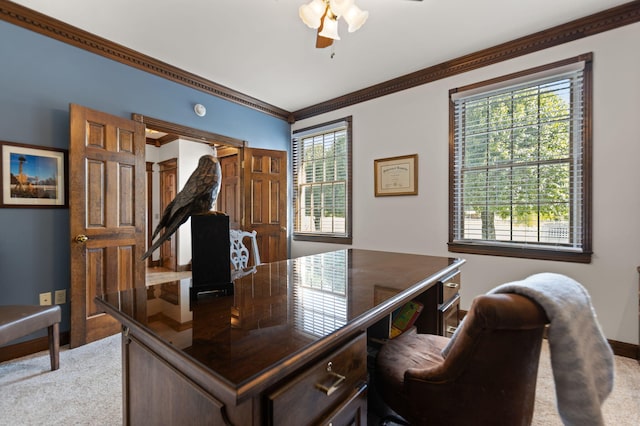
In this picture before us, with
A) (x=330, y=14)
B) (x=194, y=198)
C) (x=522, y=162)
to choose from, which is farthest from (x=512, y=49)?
(x=194, y=198)

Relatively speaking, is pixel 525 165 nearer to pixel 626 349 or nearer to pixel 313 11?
pixel 626 349

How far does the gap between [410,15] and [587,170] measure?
1.95 metres

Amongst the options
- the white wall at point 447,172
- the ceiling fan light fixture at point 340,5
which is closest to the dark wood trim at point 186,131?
the white wall at point 447,172

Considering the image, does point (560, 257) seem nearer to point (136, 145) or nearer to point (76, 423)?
point (76, 423)

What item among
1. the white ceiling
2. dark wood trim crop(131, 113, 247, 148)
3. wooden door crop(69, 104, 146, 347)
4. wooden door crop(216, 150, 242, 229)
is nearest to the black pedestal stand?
the white ceiling

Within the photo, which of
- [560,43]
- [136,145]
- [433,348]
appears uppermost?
[560,43]

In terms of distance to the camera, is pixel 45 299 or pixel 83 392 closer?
pixel 83 392

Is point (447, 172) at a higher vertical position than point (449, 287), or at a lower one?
higher

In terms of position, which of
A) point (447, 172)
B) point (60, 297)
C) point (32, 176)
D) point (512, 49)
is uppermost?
point (512, 49)

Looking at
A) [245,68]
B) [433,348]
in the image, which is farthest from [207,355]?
[245,68]

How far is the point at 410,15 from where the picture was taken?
2287 millimetres

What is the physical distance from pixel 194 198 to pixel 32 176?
7.46 ft

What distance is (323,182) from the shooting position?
4219mm

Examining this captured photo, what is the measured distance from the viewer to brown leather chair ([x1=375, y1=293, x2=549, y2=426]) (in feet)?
2.41
